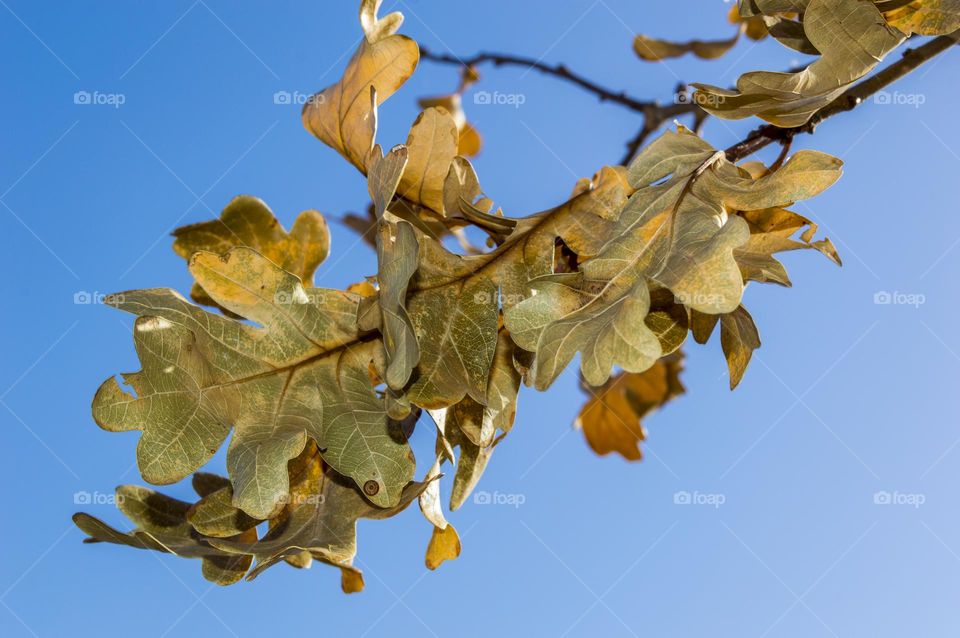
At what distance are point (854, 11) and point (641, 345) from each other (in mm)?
389

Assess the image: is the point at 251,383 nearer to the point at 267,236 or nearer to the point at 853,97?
the point at 267,236

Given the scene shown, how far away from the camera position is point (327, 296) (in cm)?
82

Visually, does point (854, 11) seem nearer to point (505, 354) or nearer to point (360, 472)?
point (505, 354)

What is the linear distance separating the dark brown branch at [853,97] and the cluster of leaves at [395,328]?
0.03 metres

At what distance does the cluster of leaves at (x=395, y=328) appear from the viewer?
0.71 meters

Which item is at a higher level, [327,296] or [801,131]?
[801,131]

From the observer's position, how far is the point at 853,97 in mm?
961

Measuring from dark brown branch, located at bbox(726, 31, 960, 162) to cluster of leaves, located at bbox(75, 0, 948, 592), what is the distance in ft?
0.11

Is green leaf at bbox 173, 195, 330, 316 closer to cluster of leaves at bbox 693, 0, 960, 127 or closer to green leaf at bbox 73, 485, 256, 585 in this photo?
green leaf at bbox 73, 485, 256, 585

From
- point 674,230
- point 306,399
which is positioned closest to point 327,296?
point 306,399
